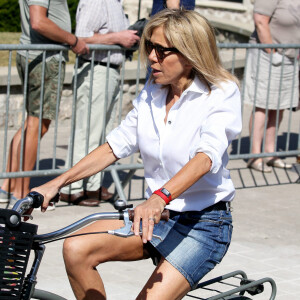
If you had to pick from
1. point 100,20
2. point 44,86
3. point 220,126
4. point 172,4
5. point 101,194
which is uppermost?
point 220,126

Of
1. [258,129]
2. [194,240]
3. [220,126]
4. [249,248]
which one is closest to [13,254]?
[194,240]

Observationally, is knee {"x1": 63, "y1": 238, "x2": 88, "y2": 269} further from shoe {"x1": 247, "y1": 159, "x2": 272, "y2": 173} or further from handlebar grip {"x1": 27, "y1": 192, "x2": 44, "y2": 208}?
shoe {"x1": 247, "y1": 159, "x2": 272, "y2": 173}

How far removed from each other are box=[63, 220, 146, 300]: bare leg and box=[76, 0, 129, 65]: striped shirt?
3309 millimetres

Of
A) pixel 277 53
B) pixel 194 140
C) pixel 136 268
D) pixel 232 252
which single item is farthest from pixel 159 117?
pixel 277 53

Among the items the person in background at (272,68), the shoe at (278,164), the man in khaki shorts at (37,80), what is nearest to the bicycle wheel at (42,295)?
the man in khaki shorts at (37,80)

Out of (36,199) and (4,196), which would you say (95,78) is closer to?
(4,196)

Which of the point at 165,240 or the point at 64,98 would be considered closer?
the point at 165,240

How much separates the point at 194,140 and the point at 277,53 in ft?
15.0

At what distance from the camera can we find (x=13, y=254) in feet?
8.65

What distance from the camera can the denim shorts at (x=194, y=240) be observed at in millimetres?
3281

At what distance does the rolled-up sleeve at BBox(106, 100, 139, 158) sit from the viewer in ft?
11.8

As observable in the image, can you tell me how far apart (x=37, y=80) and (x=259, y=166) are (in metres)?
2.60

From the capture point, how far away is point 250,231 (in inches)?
243

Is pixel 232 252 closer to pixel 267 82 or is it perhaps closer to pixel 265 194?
pixel 265 194
